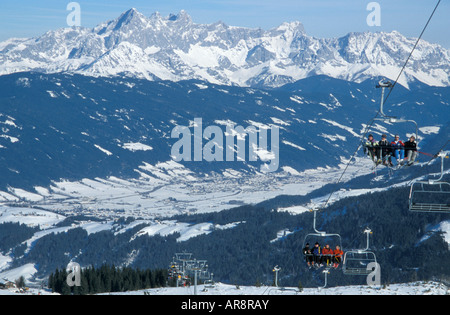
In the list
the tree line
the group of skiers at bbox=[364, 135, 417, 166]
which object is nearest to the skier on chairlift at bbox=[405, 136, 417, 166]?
the group of skiers at bbox=[364, 135, 417, 166]

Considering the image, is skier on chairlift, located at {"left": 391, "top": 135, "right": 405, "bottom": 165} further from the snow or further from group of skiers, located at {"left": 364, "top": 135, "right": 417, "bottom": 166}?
the snow

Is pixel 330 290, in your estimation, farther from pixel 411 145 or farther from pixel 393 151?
pixel 411 145

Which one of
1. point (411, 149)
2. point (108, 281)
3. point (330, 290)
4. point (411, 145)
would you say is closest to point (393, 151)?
point (411, 145)

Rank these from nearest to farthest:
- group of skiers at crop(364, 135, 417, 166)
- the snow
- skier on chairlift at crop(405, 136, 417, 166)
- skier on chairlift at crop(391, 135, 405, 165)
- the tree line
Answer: skier on chairlift at crop(405, 136, 417, 166) < group of skiers at crop(364, 135, 417, 166) < skier on chairlift at crop(391, 135, 405, 165) < the snow < the tree line

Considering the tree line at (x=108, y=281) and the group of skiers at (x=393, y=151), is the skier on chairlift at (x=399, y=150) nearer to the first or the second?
the group of skiers at (x=393, y=151)

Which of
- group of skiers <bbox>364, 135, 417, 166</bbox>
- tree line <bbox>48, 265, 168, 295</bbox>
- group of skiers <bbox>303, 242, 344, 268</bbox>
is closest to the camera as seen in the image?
group of skiers <bbox>364, 135, 417, 166</bbox>

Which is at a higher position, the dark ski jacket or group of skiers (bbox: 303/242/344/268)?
the dark ski jacket
